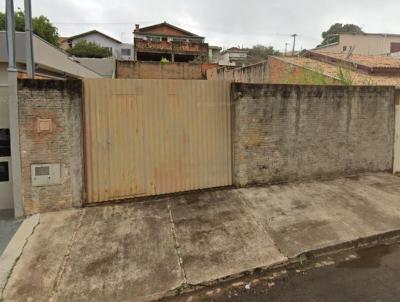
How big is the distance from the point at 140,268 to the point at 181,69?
25.1m

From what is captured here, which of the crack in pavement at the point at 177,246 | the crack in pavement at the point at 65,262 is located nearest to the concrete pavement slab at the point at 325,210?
the crack in pavement at the point at 177,246

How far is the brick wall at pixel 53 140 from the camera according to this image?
5.55 meters

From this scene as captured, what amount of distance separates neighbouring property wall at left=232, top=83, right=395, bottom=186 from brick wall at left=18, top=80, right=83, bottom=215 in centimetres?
320

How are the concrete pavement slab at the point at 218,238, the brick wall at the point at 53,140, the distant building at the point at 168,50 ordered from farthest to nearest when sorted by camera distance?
the distant building at the point at 168,50
the brick wall at the point at 53,140
the concrete pavement slab at the point at 218,238

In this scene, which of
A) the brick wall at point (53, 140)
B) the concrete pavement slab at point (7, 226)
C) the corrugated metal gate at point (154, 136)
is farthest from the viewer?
the corrugated metal gate at point (154, 136)

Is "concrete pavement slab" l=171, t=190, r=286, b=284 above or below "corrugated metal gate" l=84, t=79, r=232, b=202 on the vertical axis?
below

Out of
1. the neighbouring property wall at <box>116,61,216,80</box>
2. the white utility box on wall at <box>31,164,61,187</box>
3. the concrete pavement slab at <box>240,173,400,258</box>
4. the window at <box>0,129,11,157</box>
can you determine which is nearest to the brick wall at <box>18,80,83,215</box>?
the white utility box on wall at <box>31,164,61,187</box>

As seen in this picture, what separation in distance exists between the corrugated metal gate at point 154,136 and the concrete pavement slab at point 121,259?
765mm

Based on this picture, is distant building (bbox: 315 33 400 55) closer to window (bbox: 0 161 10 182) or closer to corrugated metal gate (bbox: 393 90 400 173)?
corrugated metal gate (bbox: 393 90 400 173)

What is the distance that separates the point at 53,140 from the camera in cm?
572

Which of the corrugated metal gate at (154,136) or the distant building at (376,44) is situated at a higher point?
the distant building at (376,44)

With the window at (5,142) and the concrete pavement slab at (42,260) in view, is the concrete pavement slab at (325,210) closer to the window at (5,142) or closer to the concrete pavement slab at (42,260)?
the concrete pavement slab at (42,260)

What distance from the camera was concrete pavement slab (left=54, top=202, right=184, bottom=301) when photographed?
3.82 meters

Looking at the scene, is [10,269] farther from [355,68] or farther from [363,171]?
[355,68]
